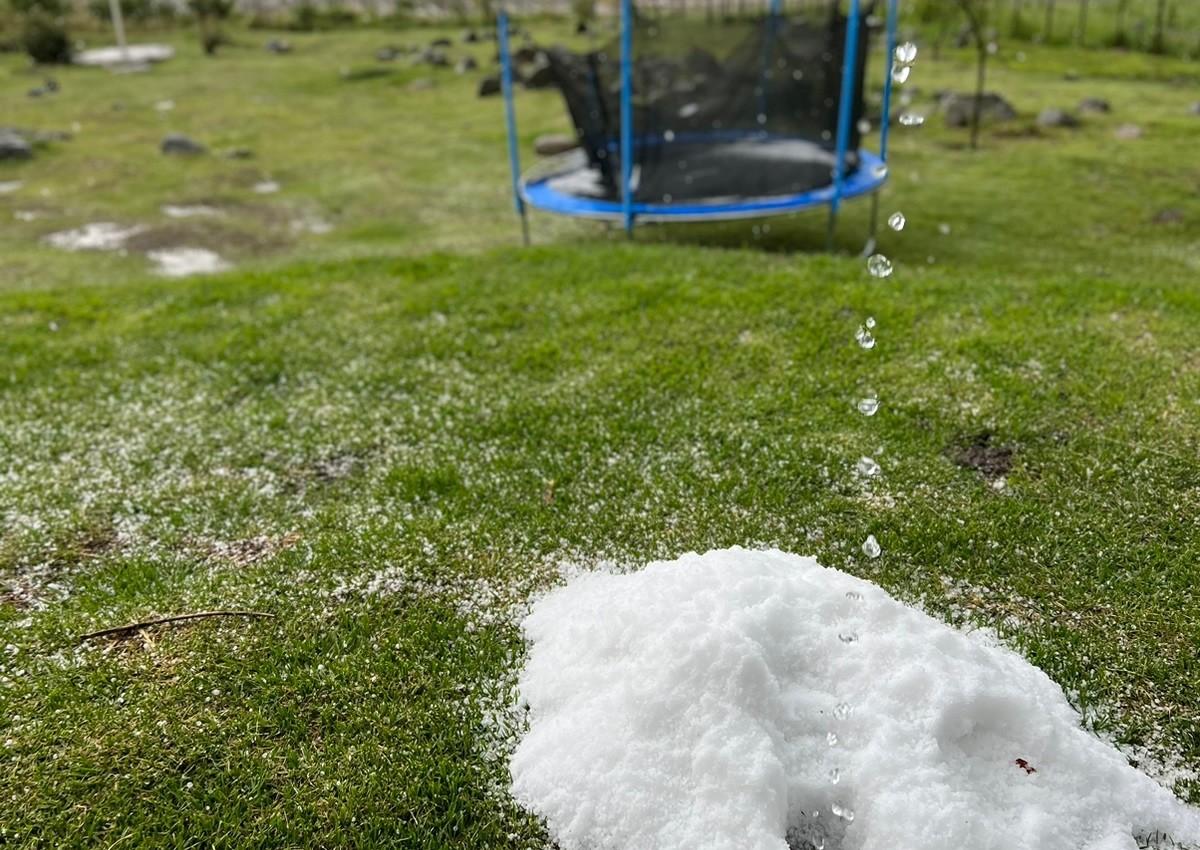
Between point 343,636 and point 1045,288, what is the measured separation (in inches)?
181

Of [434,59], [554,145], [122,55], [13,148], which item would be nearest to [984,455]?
[554,145]

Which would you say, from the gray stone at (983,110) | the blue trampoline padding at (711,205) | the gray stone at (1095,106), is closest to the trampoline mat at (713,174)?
the blue trampoline padding at (711,205)

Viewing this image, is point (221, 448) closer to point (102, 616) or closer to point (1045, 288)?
point (102, 616)

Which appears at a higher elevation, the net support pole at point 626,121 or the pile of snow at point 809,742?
the net support pole at point 626,121

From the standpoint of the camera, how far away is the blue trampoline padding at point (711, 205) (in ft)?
22.7

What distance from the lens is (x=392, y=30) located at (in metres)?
24.9

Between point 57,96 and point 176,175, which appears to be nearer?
point 176,175

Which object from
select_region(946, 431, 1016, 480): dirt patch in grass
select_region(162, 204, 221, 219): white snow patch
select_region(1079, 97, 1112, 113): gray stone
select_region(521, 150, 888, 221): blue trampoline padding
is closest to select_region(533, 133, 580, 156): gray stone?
select_region(521, 150, 888, 221): blue trampoline padding

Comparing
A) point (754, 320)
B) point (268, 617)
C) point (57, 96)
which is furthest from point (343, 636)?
point (57, 96)

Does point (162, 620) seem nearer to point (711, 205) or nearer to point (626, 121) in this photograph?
point (711, 205)

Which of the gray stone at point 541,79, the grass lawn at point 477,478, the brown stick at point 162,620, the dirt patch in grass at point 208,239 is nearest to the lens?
the grass lawn at point 477,478

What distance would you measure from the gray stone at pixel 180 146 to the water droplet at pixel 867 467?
11.1 metres

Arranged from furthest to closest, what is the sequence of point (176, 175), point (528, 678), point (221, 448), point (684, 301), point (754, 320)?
point (176, 175), point (684, 301), point (754, 320), point (221, 448), point (528, 678)

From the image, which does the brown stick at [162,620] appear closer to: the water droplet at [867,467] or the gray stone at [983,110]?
the water droplet at [867,467]
